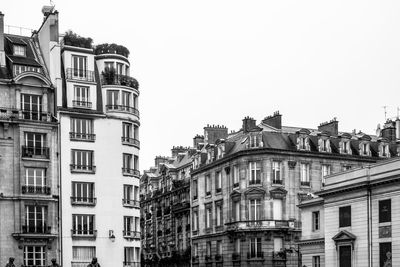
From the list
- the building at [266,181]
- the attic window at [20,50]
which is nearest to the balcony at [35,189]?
the attic window at [20,50]

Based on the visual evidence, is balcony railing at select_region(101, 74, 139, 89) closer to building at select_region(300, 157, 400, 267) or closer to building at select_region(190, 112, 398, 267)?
building at select_region(300, 157, 400, 267)

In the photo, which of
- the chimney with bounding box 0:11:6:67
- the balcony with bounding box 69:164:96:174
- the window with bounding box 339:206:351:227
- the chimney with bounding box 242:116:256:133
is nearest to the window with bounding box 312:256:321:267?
the window with bounding box 339:206:351:227

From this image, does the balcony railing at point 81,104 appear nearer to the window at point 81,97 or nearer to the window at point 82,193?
the window at point 81,97

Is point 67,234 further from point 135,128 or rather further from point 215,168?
point 215,168

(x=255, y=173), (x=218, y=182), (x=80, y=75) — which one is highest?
(x=80, y=75)

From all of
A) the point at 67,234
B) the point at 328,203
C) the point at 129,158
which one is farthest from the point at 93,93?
the point at 328,203

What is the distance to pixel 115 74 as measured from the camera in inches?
2447

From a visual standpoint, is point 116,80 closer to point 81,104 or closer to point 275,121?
point 81,104

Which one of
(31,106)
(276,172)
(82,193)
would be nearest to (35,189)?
(82,193)

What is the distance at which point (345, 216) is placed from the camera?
56.1 metres

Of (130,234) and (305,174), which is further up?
(305,174)

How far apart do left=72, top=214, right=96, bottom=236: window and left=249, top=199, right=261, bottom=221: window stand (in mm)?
22636

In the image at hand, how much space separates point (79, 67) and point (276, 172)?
1023 inches

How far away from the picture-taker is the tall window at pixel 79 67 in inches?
2377
